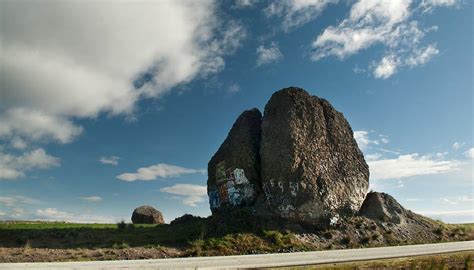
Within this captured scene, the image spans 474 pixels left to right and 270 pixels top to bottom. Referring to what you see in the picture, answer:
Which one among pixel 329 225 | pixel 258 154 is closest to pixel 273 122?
pixel 258 154

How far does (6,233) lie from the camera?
34.5 meters

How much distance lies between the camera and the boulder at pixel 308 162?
34.9 metres

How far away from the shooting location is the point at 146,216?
→ 5838 centimetres

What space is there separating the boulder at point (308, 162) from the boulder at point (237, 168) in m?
1.40

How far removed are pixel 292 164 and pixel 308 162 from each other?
1.76 m

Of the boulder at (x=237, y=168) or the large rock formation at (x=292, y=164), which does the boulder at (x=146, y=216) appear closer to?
the boulder at (x=237, y=168)

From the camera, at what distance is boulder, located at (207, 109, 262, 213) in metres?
38.1

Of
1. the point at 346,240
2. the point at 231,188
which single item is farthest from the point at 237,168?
the point at 346,240

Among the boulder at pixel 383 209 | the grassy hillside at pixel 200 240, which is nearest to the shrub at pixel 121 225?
the grassy hillside at pixel 200 240

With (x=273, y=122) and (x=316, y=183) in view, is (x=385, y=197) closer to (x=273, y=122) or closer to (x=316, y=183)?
(x=316, y=183)

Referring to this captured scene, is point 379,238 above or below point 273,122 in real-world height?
below

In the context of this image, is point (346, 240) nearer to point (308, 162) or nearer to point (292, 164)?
point (308, 162)

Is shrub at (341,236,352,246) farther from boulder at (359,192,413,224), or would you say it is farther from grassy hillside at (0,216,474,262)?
boulder at (359,192,413,224)

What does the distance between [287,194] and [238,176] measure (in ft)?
18.7
